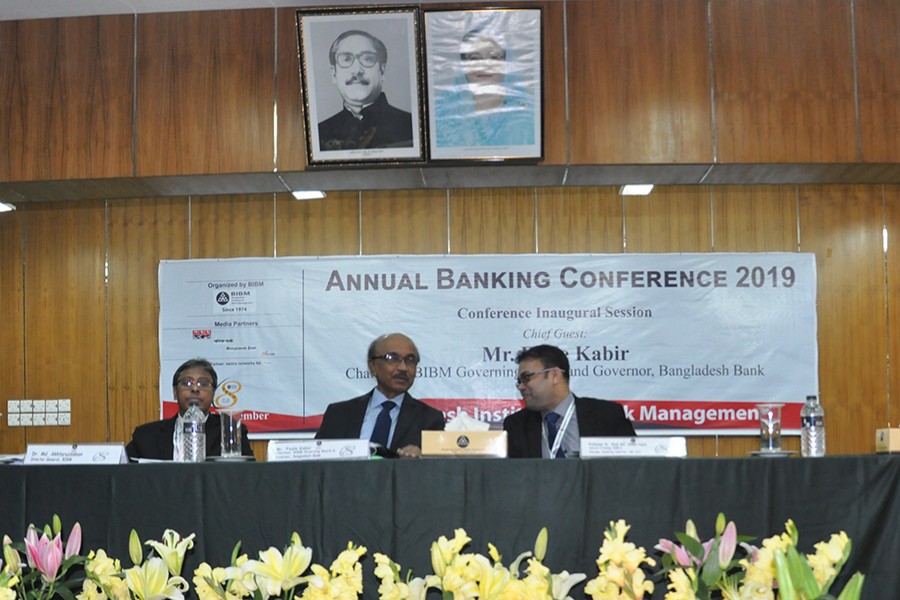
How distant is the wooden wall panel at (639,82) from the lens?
500cm

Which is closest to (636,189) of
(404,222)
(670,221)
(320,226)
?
(670,221)

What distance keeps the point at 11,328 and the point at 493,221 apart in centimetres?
271

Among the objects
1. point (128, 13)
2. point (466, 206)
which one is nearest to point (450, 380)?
point (466, 206)

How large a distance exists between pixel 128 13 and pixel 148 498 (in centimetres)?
319

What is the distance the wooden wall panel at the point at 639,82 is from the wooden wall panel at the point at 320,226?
1.30 m

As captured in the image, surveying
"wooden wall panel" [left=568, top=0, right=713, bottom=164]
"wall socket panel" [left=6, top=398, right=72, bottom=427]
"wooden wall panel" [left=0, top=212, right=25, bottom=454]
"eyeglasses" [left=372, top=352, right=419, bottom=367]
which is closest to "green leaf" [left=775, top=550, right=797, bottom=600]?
"eyeglasses" [left=372, top=352, right=419, bottom=367]

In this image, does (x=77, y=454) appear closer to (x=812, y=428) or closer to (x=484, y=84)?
(x=812, y=428)

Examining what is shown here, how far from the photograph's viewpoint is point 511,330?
17.9 ft

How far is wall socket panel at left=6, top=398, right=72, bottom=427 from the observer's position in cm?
564

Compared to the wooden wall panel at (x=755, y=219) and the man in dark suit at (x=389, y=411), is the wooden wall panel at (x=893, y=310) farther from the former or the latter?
the man in dark suit at (x=389, y=411)

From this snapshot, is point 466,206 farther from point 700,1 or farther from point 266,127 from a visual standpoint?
point 700,1

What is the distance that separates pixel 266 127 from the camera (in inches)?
202

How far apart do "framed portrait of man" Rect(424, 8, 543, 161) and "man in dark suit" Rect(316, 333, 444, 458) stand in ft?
3.81

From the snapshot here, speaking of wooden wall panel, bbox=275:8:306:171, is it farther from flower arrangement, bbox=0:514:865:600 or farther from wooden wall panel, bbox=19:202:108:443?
flower arrangement, bbox=0:514:865:600
